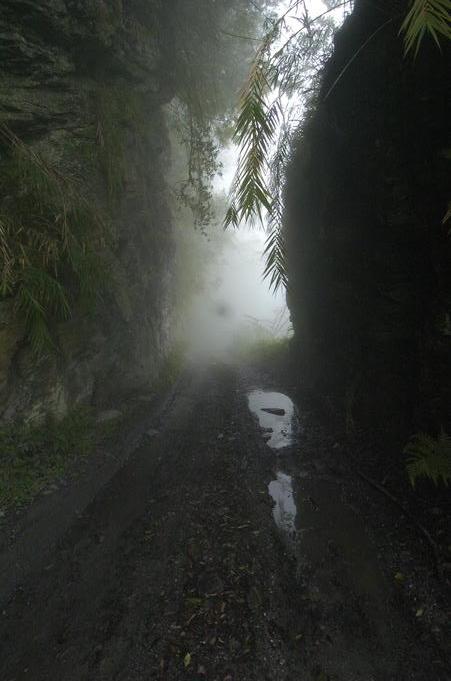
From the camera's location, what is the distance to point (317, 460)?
16.9 feet

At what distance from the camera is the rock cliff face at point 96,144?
4.99 meters

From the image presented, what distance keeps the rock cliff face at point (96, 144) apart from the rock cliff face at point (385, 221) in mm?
4041

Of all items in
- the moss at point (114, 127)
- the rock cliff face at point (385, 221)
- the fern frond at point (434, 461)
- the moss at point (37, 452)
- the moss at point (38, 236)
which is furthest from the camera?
the moss at point (114, 127)

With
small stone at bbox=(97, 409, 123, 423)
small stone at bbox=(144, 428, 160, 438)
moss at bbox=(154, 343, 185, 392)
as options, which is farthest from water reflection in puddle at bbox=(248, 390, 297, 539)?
small stone at bbox=(97, 409, 123, 423)

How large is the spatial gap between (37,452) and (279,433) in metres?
3.89

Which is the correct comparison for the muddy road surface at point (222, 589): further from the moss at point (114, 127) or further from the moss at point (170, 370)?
the moss at point (114, 127)

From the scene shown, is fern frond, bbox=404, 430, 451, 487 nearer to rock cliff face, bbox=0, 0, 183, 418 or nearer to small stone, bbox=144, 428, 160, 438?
small stone, bbox=144, 428, 160, 438

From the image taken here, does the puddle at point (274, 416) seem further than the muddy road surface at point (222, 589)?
Yes

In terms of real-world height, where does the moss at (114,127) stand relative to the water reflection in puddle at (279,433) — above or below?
above

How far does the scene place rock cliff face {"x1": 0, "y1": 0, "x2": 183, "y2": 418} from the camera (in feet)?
16.4

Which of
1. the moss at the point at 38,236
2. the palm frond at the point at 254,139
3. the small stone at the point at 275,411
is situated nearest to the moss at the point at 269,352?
the small stone at the point at 275,411

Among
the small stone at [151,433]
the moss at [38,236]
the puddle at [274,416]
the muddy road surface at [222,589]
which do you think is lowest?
the muddy road surface at [222,589]

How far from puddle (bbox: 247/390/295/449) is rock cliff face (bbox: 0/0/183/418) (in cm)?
267

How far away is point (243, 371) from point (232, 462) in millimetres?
5769
